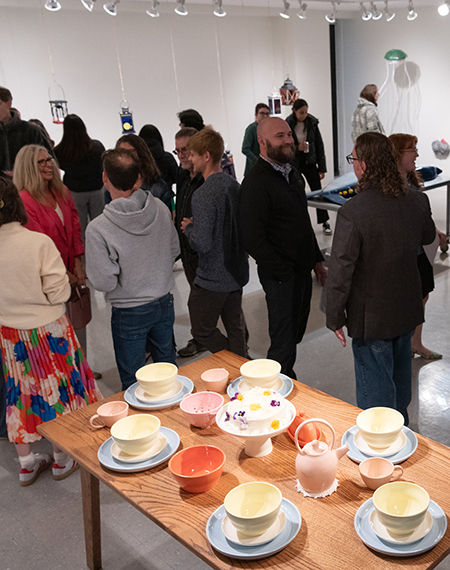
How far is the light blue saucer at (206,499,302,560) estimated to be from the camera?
48.9 inches

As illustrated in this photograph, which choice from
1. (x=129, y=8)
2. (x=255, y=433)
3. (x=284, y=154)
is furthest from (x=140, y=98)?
(x=255, y=433)

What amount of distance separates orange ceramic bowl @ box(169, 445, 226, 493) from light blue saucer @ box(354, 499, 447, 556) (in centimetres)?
38

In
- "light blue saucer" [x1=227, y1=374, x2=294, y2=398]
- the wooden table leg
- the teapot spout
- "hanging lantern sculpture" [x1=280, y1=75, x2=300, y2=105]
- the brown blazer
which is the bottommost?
the wooden table leg

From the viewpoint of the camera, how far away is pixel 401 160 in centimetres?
280

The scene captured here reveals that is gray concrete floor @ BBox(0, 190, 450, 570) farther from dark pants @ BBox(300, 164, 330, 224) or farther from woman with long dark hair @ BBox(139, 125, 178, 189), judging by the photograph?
dark pants @ BBox(300, 164, 330, 224)

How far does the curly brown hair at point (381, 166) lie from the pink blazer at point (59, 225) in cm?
158

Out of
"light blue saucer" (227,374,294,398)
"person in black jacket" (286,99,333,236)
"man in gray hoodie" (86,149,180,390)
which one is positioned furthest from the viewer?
"person in black jacket" (286,99,333,236)

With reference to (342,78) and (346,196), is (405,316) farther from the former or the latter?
(342,78)

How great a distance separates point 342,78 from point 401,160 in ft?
26.6

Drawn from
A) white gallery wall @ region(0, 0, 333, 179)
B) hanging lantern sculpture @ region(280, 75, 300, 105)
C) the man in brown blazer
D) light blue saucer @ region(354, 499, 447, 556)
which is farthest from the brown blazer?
white gallery wall @ region(0, 0, 333, 179)

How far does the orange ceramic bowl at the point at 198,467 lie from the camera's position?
56.6 inches

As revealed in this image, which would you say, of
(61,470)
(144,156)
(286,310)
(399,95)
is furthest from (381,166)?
(399,95)

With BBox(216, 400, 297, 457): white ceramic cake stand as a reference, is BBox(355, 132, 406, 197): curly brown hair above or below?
above

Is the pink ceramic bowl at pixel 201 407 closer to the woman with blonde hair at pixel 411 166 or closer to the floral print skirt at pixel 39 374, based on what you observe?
the floral print skirt at pixel 39 374
